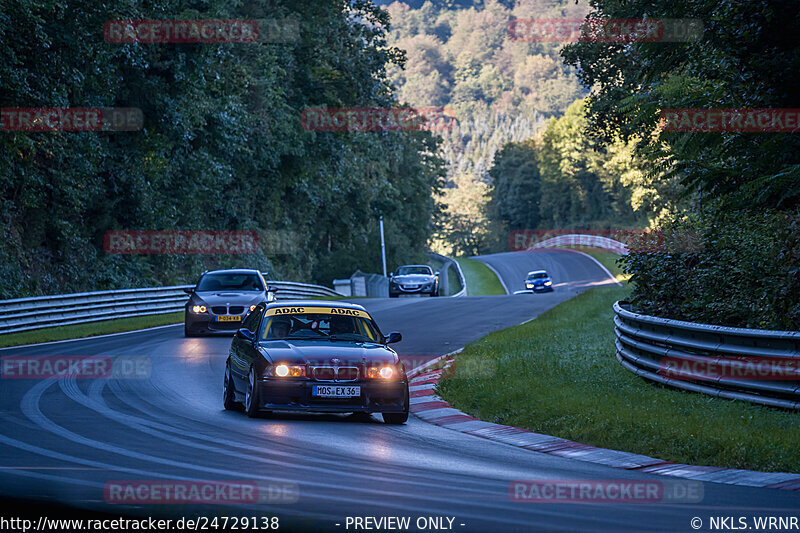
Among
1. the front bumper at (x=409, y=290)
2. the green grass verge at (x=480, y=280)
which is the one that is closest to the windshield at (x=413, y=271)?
the front bumper at (x=409, y=290)

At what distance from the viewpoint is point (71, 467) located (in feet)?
25.5

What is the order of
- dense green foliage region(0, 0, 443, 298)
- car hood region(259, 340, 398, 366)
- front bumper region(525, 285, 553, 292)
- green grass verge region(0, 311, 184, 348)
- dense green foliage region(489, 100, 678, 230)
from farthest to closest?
dense green foliage region(489, 100, 678, 230)
front bumper region(525, 285, 553, 292)
dense green foliage region(0, 0, 443, 298)
green grass verge region(0, 311, 184, 348)
car hood region(259, 340, 398, 366)

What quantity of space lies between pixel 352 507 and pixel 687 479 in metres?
2.99

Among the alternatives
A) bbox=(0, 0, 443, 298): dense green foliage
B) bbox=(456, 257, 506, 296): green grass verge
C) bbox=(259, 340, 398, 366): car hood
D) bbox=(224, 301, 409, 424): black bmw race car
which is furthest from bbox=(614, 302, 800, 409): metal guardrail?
bbox=(456, 257, 506, 296): green grass verge

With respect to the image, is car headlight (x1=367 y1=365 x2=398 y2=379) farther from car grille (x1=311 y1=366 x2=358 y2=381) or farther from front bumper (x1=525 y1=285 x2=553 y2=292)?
front bumper (x1=525 y1=285 x2=553 y2=292)

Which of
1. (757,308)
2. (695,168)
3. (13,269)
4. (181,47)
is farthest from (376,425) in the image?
(181,47)

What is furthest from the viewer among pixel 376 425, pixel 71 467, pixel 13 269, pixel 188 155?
pixel 188 155

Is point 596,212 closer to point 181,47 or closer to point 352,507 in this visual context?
point 181,47

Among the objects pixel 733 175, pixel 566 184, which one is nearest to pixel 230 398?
pixel 733 175

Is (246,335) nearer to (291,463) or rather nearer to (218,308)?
(291,463)

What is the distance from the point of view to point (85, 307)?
28984mm

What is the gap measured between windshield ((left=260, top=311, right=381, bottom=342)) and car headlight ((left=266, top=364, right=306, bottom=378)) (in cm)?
101

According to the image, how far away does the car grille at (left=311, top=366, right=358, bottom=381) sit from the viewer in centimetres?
1103

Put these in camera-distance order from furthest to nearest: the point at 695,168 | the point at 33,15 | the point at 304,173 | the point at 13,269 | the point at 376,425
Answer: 1. the point at 304,173
2. the point at 13,269
3. the point at 33,15
4. the point at 695,168
5. the point at 376,425
